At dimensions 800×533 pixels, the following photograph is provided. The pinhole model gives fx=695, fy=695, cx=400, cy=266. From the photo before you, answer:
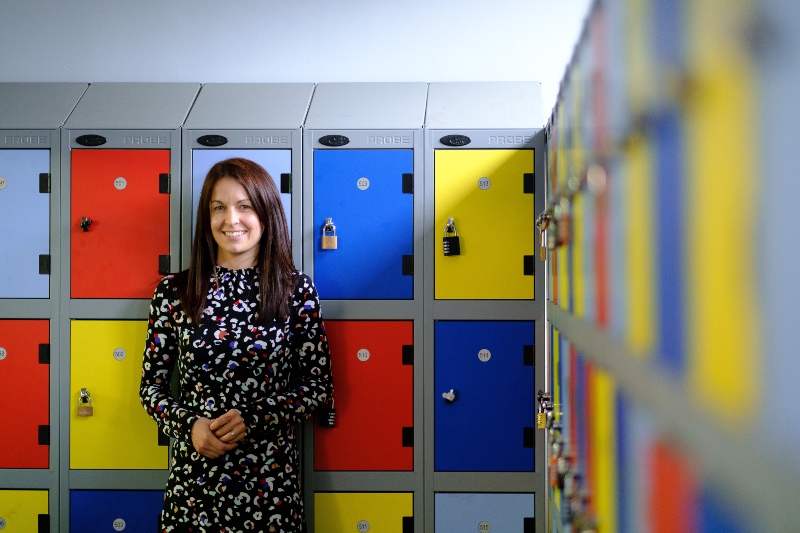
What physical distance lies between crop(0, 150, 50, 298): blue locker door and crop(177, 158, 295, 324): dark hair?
61 centimetres

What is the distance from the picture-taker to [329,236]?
98.7 inches

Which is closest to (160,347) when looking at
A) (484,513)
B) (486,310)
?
(486,310)

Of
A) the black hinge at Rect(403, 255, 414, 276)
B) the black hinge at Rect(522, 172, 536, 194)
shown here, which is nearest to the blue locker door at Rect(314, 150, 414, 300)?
the black hinge at Rect(403, 255, 414, 276)

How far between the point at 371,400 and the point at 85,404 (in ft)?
3.43

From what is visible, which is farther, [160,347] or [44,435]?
[44,435]

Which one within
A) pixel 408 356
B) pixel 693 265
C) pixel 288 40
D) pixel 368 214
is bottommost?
pixel 408 356

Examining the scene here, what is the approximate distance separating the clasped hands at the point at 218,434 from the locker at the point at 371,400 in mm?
467

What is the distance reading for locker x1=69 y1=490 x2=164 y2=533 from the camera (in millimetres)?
2559

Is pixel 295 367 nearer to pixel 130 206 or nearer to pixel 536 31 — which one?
pixel 130 206

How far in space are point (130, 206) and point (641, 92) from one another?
2.20m

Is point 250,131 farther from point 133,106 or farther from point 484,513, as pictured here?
point 484,513

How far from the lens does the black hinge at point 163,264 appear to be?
255 centimetres

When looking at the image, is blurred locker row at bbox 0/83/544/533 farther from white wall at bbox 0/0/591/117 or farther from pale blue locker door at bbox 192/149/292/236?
white wall at bbox 0/0/591/117

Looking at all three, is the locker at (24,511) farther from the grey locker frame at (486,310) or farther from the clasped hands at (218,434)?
the grey locker frame at (486,310)
